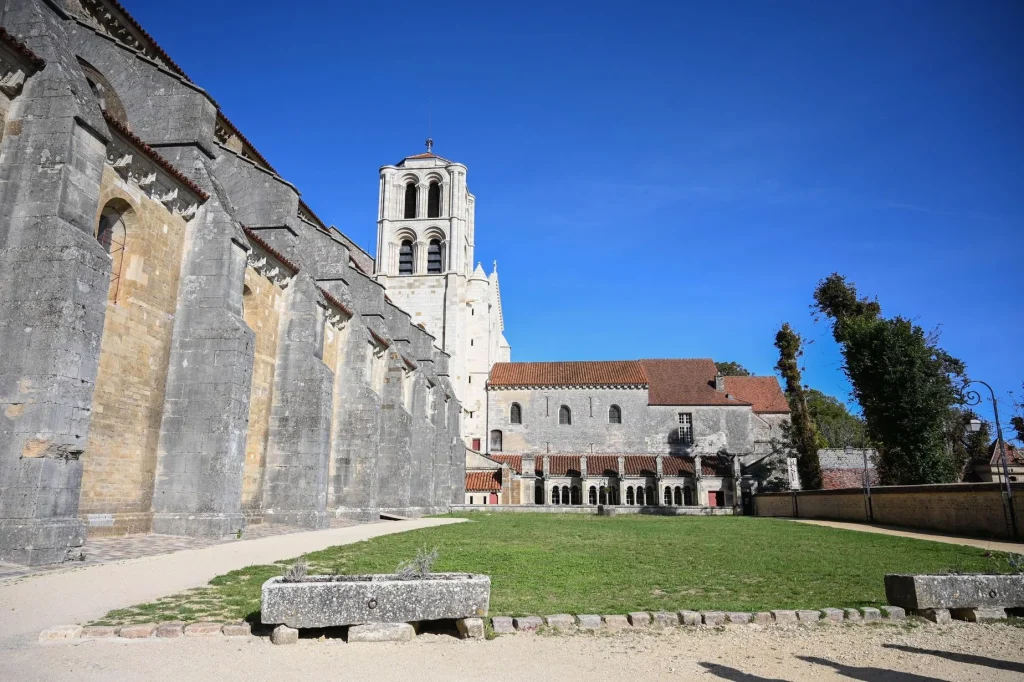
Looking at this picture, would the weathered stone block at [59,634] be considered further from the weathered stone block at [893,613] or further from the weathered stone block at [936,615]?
the weathered stone block at [936,615]

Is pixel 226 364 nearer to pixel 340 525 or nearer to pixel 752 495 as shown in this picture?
pixel 340 525

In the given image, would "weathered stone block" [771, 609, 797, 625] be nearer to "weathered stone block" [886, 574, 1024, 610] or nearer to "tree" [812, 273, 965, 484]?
"weathered stone block" [886, 574, 1024, 610]

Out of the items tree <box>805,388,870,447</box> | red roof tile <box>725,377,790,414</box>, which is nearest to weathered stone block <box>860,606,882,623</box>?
red roof tile <box>725,377,790,414</box>

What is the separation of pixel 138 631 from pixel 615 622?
176 inches

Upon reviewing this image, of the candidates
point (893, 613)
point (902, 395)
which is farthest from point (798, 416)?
point (893, 613)

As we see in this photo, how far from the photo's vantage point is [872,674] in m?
5.11

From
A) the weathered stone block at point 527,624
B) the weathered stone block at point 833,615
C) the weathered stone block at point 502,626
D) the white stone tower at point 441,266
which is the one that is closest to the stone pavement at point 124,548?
the weathered stone block at point 502,626

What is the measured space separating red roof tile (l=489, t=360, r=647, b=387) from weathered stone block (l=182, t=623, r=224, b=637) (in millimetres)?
48017

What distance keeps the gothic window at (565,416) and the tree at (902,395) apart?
896 inches

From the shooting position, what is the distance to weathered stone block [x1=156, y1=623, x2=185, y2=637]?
570 centimetres

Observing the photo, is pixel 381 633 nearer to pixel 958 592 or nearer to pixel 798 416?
pixel 958 592

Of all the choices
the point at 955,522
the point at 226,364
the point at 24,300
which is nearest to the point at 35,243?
the point at 24,300

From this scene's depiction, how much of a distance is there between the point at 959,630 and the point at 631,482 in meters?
41.7

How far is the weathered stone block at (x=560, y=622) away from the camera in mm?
6273
